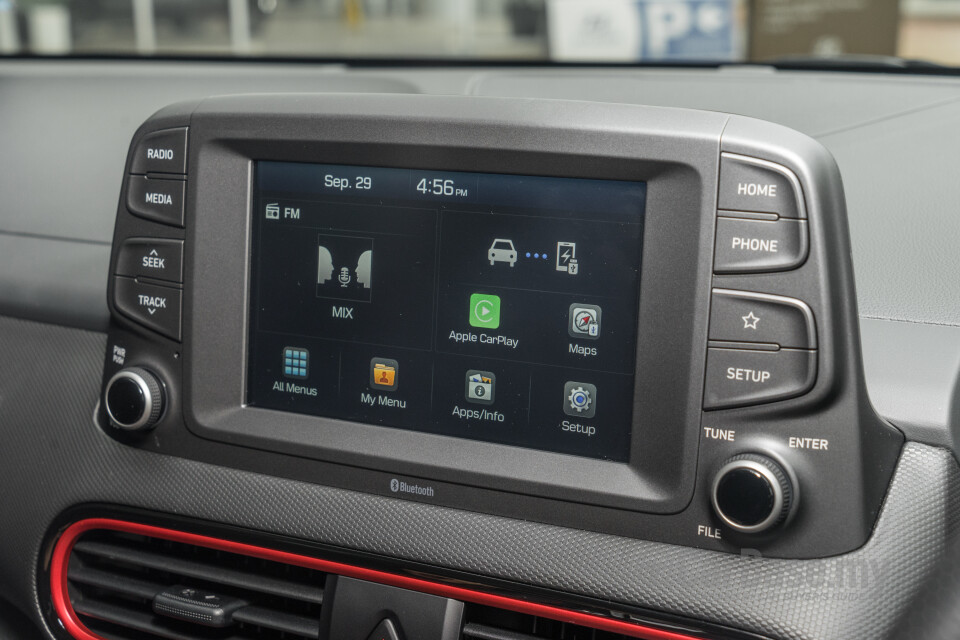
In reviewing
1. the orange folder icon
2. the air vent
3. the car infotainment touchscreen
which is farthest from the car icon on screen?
the air vent

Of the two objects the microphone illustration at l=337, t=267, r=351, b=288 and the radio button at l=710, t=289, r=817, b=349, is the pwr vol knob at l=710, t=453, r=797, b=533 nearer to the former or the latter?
the radio button at l=710, t=289, r=817, b=349

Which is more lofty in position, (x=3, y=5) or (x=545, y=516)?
(x=3, y=5)

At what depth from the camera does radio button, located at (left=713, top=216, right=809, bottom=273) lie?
2.91 ft

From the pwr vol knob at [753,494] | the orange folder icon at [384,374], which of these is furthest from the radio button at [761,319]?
the orange folder icon at [384,374]

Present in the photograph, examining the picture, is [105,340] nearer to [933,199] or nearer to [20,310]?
[20,310]

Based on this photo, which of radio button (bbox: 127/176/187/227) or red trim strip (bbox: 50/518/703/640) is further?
radio button (bbox: 127/176/187/227)

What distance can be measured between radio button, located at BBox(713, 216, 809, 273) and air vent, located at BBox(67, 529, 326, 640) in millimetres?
569

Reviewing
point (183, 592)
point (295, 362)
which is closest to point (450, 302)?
point (295, 362)

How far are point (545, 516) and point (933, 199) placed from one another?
23.6 inches

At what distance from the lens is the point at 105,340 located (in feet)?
4.32

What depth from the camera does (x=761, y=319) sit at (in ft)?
2.97

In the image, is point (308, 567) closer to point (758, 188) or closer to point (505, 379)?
point (505, 379)

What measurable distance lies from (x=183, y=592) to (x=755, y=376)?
683mm

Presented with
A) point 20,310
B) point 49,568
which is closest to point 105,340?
point 20,310
